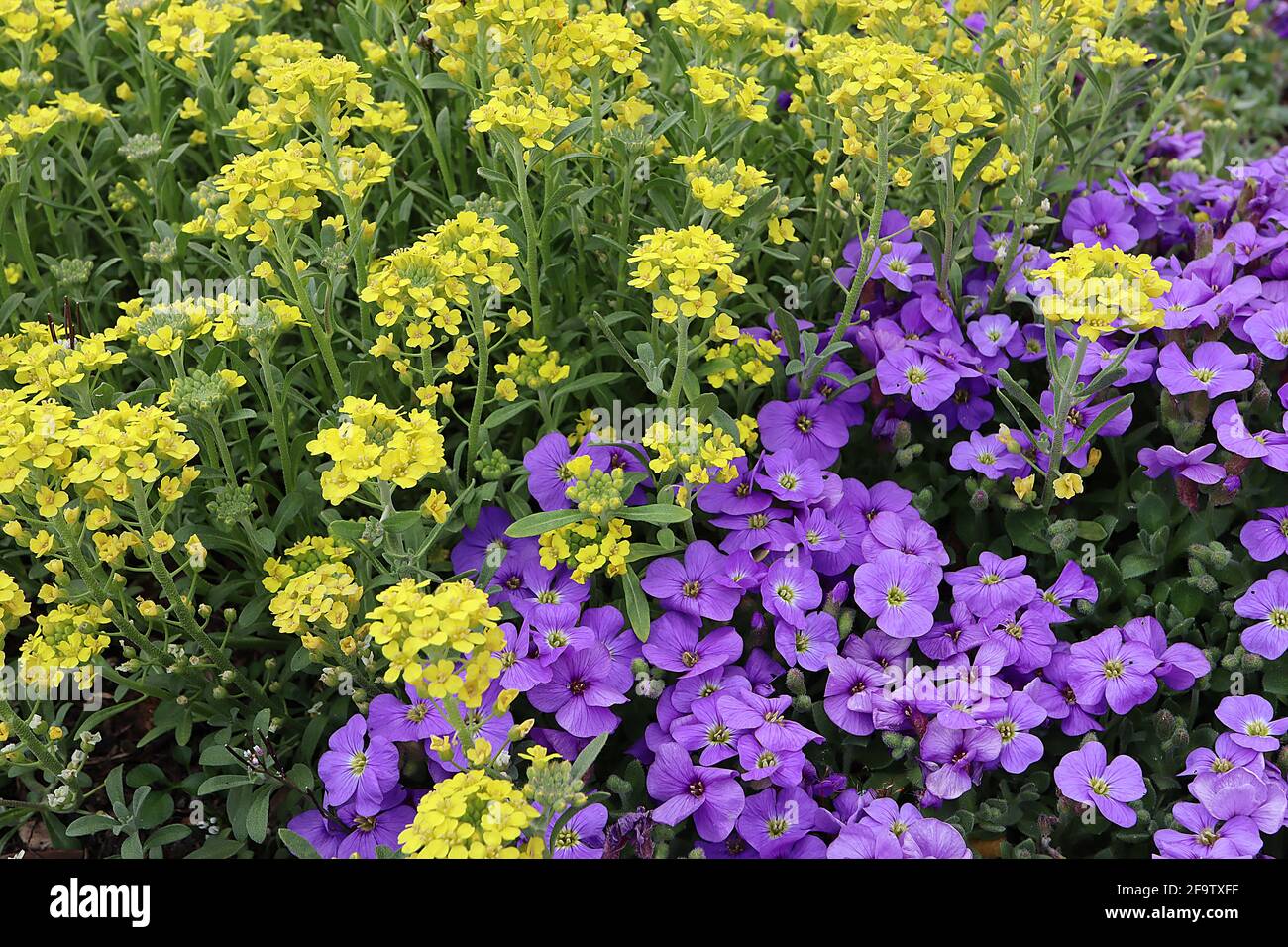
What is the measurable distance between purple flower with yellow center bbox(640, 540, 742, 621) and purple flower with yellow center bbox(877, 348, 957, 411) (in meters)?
0.67

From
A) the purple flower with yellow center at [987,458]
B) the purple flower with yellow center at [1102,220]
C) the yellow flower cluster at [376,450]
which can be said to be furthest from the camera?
the purple flower with yellow center at [1102,220]

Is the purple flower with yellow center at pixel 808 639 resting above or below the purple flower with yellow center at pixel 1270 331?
below

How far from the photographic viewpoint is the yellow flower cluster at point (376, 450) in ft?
7.39

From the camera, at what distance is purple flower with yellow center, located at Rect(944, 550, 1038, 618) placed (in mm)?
2760

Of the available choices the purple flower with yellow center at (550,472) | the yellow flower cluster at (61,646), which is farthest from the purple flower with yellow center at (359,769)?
the purple flower with yellow center at (550,472)

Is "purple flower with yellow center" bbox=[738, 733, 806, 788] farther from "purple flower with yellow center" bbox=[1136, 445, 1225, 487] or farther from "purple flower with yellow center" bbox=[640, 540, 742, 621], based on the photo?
"purple flower with yellow center" bbox=[1136, 445, 1225, 487]

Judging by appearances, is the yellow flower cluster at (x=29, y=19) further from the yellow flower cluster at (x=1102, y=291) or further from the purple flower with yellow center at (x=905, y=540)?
the yellow flower cluster at (x=1102, y=291)

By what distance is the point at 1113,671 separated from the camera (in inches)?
105

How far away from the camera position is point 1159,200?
3.61 m

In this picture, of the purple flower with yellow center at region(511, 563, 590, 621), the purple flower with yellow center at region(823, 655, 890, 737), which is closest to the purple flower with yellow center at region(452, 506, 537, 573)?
the purple flower with yellow center at region(511, 563, 590, 621)

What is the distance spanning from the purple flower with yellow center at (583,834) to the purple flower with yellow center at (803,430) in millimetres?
1089

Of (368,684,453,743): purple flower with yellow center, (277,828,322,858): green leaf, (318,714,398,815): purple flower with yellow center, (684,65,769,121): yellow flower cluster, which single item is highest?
(684,65,769,121): yellow flower cluster

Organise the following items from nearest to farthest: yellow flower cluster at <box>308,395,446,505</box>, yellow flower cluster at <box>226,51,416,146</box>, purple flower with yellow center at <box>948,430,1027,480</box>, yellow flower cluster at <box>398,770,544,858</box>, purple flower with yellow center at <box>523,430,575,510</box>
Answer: yellow flower cluster at <box>398,770,544,858</box> → yellow flower cluster at <box>308,395,446,505</box> → yellow flower cluster at <box>226,51,416,146</box> → purple flower with yellow center at <box>523,430,575,510</box> → purple flower with yellow center at <box>948,430,1027,480</box>

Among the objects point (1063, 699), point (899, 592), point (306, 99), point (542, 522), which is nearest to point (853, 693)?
point (899, 592)
